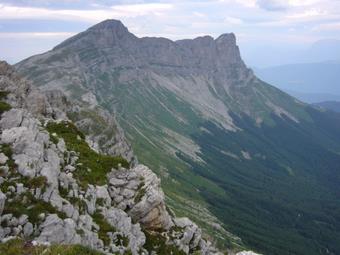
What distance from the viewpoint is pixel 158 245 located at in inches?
2000

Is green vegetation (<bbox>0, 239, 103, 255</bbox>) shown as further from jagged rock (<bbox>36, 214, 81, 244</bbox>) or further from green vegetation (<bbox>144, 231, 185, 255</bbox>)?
green vegetation (<bbox>144, 231, 185, 255</bbox>)

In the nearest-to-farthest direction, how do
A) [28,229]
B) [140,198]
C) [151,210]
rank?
[28,229] → [151,210] → [140,198]

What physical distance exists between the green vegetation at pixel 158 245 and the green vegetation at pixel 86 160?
8.23 m

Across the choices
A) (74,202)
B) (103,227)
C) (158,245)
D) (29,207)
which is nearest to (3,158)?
(29,207)

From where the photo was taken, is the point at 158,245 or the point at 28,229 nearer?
the point at 28,229

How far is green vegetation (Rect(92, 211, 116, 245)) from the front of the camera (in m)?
44.5

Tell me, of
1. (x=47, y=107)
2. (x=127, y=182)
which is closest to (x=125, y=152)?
(x=47, y=107)

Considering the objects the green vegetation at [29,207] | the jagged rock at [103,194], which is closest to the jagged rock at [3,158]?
the green vegetation at [29,207]

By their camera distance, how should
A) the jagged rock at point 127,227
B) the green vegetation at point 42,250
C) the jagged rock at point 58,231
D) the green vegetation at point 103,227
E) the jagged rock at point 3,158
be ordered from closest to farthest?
the green vegetation at point 42,250 → the jagged rock at point 58,231 → the green vegetation at point 103,227 → the jagged rock at point 3,158 → the jagged rock at point 127,227

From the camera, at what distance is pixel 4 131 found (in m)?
50.4

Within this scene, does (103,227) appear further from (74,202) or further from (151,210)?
(151,210)

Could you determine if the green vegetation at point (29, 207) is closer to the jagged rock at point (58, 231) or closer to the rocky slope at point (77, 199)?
the rocky slope at point (77, 199)

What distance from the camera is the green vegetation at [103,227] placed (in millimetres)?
44459

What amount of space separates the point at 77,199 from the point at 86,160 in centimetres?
1055
